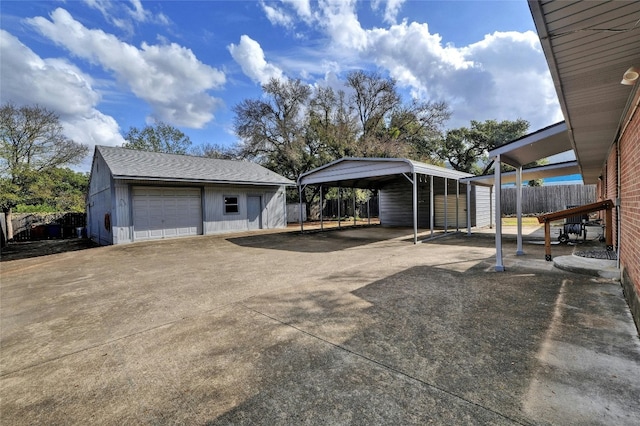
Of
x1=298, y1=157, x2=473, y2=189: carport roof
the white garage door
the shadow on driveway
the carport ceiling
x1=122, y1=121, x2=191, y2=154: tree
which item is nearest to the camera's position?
the carport ceiling

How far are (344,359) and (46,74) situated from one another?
32.8m

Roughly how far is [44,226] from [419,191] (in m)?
21.0

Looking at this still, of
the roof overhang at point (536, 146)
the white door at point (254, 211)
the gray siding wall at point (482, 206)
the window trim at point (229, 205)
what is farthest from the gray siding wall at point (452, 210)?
the window trim at point (229, 205)

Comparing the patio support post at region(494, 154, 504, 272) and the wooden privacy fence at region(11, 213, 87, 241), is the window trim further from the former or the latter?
the patio support post at region(494, 154, 504, 272)

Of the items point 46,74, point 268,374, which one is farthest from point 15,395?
point 46,74

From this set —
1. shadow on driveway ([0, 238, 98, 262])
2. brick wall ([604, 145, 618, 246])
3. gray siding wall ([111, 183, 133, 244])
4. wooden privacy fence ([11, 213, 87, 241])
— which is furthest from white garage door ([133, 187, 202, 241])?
brick wall ([604, 145, 618, 246])

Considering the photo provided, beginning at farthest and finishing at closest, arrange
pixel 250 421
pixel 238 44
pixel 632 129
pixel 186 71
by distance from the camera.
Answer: pixel 186 71 < pixel 238 44 < pixel 632 129 < pixel 250 421

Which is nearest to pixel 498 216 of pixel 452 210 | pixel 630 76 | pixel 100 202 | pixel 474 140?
pixel 630 76

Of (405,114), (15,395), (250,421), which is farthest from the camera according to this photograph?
(405,114)

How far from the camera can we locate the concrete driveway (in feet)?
6.08

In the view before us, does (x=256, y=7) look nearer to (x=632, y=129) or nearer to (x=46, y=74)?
(x=632, y=129)

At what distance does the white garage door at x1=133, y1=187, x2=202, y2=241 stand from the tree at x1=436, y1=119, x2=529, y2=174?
23.2 meters

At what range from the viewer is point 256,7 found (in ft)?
37.1

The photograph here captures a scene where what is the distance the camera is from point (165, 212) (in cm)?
1285
